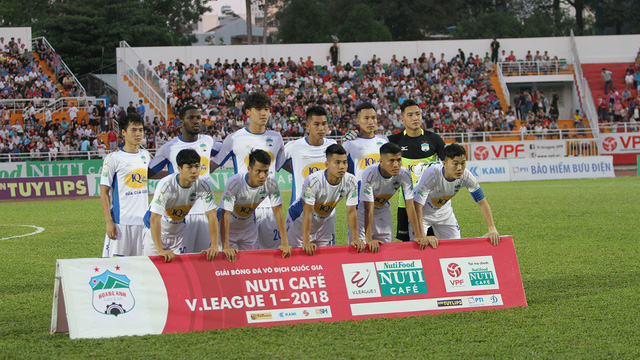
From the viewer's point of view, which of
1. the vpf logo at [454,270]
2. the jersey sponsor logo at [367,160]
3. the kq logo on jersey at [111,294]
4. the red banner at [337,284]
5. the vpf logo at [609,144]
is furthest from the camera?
the vpf logo at [609,144]

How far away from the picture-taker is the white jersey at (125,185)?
8.46 meters

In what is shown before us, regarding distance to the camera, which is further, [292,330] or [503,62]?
[503,62]

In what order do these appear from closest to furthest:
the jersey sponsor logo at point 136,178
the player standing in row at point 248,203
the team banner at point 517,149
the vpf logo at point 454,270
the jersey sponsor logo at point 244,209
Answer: the player standing in row at point 248,203 < the vpf logo at point 454,270 < the jersey sponsor logo at point 244,209 < the jersey sponsor logo at point 136,178 < the team banner at point 517,149

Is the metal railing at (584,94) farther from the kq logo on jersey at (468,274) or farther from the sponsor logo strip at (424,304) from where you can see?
the sponsor logo strip at (424,304)

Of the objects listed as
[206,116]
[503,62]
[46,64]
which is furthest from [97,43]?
[503,62]

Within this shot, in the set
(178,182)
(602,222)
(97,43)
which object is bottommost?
(602,222)

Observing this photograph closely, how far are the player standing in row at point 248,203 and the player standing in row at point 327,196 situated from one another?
0.29m

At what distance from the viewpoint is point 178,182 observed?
7344mm

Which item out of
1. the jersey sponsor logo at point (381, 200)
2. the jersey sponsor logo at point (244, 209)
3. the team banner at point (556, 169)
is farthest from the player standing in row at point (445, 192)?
the team banner at point (556, 169)

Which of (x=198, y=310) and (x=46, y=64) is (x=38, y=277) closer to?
(x=198, y=310)

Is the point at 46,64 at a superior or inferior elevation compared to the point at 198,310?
superior

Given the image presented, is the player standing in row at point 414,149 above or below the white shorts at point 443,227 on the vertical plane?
above

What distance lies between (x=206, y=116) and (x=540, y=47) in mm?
21169

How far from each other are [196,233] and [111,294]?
168 cm
